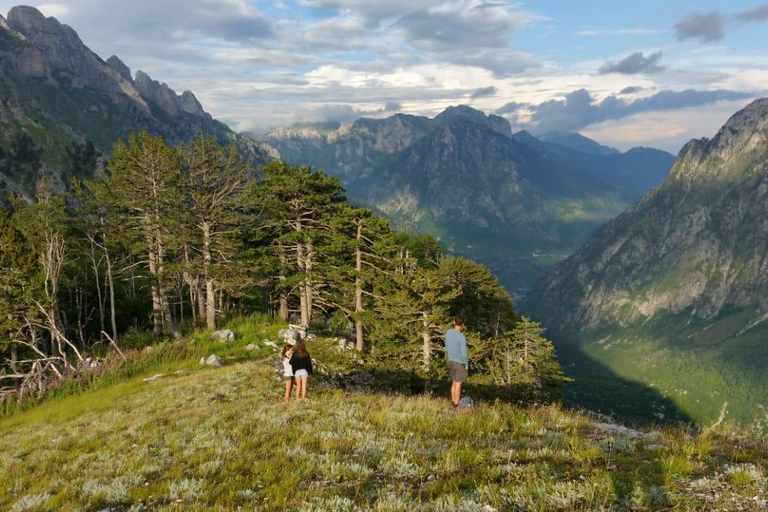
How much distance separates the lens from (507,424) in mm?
11930

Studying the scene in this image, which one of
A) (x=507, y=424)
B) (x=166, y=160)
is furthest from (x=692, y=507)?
(x=166, y=160)

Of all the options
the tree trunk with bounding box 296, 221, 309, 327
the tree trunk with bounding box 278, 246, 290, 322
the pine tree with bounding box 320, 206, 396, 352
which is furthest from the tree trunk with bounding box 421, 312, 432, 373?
the tree trunk with bounding box 278, 246, 290, 322

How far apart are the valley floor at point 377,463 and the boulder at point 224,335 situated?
19167mm

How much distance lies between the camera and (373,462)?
9.11m

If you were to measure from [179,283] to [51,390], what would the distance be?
23.6 meters

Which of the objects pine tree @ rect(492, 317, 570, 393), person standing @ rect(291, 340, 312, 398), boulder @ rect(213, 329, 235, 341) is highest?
person standing @ rect(291, 340, 312, 398)

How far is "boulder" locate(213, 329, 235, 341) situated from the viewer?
35.1 metres

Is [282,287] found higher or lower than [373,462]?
lower

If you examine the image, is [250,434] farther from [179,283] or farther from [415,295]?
[179,283]

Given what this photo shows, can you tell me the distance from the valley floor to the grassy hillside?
4 centimetres

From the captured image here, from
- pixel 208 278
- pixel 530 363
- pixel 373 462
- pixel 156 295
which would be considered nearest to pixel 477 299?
pixel 530 363

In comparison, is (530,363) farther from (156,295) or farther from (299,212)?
(156,295)

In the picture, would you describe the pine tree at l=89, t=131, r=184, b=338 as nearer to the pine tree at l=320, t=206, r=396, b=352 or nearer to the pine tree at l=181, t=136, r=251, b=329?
the pine tree at l=181, t=136, r=251, b=329

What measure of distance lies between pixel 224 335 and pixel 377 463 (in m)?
29.4
